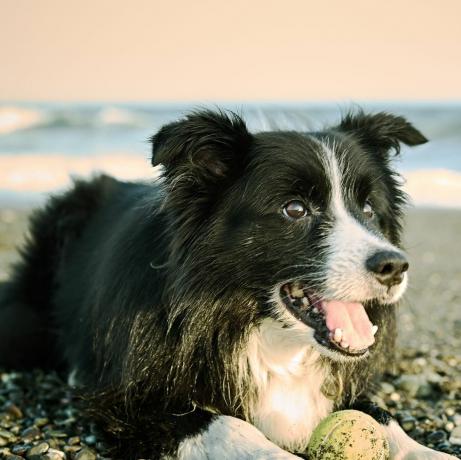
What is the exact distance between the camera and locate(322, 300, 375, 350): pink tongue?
136 inches

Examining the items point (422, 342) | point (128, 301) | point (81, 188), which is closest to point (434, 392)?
point (422, 342)

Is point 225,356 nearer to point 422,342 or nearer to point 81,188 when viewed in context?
point 81,188

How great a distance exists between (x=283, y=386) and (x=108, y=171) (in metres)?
10.4

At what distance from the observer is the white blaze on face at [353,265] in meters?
3.35

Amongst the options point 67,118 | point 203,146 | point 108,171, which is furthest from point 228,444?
point 67,118

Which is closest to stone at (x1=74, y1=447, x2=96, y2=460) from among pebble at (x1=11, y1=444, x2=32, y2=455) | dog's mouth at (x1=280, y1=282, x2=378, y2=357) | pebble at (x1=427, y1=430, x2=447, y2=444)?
pebble at (x1=11, y1=444, x2=32, y2=455)

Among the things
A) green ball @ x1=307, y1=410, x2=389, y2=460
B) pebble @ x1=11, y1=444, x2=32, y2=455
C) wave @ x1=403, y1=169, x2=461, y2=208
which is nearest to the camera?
green ball @ x1=307, y1=410, x2=389, y2=460

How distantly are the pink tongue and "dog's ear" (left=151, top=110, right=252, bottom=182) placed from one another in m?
0.80

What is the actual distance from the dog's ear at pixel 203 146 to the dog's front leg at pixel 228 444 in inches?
44.6

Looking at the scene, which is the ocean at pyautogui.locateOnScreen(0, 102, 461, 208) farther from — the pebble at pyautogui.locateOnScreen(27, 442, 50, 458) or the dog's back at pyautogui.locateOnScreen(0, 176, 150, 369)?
the pebble at pyautogui.locateOnScreen(27, 442, 50, 458)

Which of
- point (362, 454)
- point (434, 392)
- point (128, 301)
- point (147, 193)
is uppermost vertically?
point (147, 193)

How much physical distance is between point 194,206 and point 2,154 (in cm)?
1518

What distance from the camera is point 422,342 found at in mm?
5949

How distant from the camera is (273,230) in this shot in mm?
3541
